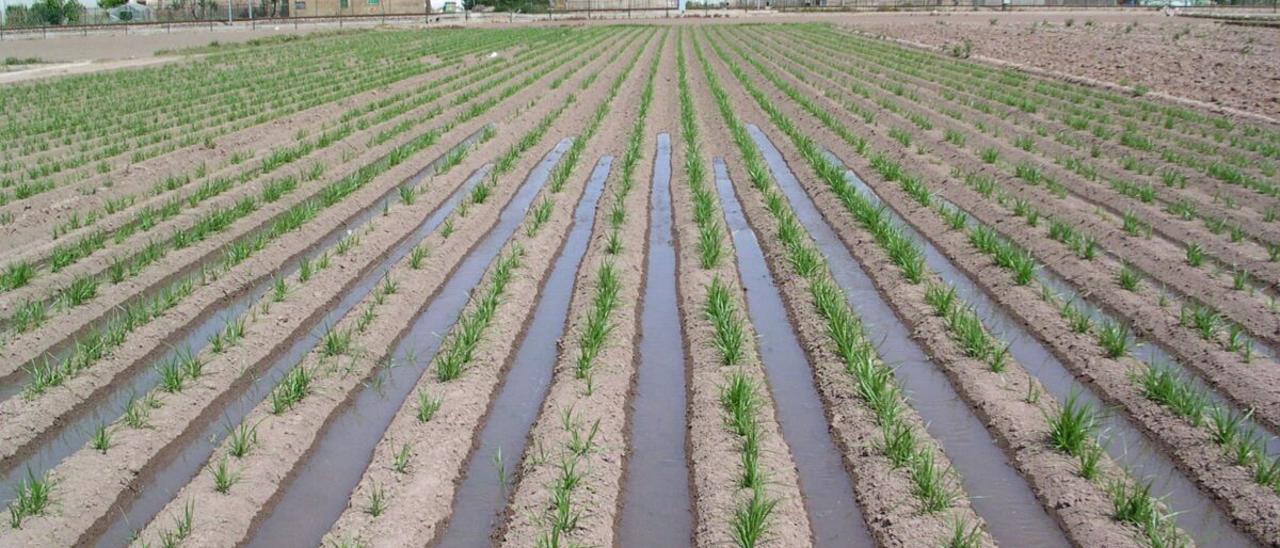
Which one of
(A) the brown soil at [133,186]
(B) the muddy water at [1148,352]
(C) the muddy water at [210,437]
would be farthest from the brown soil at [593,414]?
(A) the brown soil at [133,186]

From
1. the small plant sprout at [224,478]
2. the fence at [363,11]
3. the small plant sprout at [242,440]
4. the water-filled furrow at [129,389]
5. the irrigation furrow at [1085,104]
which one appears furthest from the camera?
the fence at [363,11]

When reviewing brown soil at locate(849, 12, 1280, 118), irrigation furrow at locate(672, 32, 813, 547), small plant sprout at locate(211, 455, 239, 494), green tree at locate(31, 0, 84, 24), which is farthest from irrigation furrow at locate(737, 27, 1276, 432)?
green tree at locate(31, 0, 84, 24)

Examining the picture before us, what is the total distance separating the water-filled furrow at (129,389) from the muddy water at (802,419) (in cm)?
329

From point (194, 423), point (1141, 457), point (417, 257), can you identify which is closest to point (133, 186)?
point (417, 257)

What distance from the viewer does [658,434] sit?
557 centimetres

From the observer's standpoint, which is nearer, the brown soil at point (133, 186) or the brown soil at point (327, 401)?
the brown soil at point (327, 401)

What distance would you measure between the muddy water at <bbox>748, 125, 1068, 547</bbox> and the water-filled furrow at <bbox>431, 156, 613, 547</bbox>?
7.54ft

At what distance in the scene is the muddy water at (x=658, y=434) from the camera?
4.64 metres

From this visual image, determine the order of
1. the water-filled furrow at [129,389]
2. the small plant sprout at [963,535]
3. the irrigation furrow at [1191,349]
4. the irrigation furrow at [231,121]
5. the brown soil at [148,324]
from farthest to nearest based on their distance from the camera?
the irrigation furrow at [231,121], the irrigation furrow at [1191,349], the brown soil at [148,324], the water-filled furrow at [129,389], the small plant sprout at [963,535]

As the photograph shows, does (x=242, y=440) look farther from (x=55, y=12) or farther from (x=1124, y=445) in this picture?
(x=55, y=12)

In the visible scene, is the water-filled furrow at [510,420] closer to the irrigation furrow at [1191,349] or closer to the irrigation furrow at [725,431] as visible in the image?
the irrigation furrow at [725,431]

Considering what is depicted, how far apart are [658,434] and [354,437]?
1.72 metres

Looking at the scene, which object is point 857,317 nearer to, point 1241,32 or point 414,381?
point 414,381

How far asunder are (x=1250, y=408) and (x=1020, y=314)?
1.84 metres
